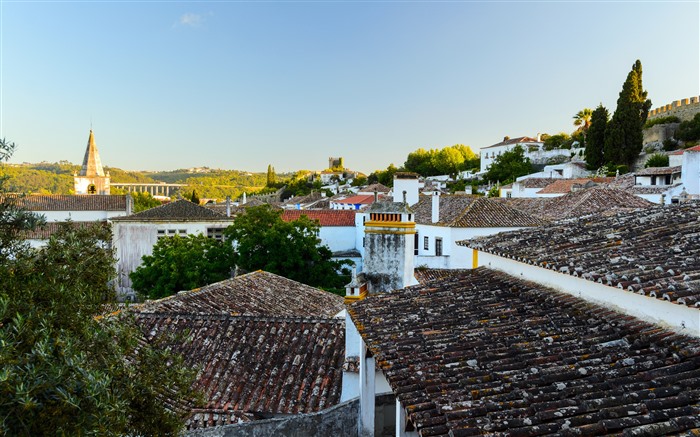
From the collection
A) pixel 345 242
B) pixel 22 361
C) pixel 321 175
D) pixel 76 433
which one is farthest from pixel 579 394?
pixel 321 175

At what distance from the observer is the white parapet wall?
16.6 feet

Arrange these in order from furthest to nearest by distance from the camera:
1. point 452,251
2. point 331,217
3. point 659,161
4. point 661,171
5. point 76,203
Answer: point 659,161, point 76,203, point 331,217, point 661,171, point 452,251

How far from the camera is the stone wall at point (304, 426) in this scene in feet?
25.1

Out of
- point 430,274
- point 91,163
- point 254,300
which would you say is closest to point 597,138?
point 430,274

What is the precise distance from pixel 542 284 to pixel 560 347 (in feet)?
7.79

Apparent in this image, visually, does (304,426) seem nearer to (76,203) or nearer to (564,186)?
(564,186)

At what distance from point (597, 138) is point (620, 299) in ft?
189

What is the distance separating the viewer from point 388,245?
1141 cm

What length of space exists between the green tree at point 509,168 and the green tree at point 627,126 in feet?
40.1

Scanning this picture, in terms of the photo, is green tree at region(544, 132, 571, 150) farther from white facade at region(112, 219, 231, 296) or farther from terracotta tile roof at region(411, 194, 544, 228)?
white facade at region(112, 219, 231, 296)

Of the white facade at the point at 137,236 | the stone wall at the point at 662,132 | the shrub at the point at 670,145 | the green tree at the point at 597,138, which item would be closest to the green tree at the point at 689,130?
the shrub at the point at 670,145

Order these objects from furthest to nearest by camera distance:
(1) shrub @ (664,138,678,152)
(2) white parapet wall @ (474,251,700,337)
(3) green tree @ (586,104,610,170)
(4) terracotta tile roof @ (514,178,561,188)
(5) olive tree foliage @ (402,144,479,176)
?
(5) olive tree foliage @ (402,144,479,176), (1) shrub @ (664,138,678,152), (3) green tree @ (586,104,610,170), (4) terracotta tile roof @ (514,178,561,188), (2) white parapet wall @ (474,251,700,337)

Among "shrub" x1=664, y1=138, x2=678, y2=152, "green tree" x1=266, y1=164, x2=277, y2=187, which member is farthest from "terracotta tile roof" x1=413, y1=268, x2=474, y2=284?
"green tree" x1=266, y1=164, x2=277, y2=187

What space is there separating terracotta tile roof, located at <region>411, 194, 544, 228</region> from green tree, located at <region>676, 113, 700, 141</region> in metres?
42.1
